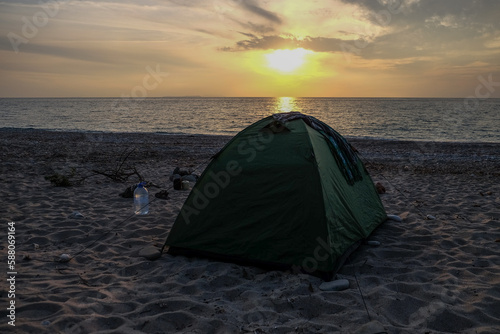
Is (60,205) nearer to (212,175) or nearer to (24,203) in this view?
(24,203)

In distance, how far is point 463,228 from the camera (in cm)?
621

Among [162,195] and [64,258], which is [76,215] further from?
[162,195]

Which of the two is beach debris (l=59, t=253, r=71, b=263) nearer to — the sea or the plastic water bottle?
the plastic water bottle

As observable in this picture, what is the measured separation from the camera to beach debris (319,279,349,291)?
13.3ft

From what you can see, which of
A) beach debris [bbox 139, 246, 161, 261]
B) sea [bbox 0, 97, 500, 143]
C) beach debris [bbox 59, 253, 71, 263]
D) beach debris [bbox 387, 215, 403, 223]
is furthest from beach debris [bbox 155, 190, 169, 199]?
sea [bbox 0, 97, 500, 143]

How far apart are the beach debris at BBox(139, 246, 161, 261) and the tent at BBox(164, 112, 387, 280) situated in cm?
20

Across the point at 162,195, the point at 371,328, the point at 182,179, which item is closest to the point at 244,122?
the point at 182,179

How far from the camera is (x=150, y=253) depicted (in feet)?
16.4

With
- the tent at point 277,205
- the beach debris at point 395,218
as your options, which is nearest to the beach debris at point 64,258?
the tent at point 277,205

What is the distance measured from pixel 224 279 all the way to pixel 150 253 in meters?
1.33

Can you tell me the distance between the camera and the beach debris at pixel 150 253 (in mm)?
4977

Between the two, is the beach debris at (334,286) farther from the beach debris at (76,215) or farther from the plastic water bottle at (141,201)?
the beach debris at (76,215)

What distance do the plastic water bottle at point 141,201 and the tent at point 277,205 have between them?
228 centimetres

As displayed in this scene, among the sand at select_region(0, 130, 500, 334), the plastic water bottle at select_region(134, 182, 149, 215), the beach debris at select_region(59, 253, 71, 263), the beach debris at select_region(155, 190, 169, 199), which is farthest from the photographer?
the beach debris at select_region(155, 190, 169, 199)
